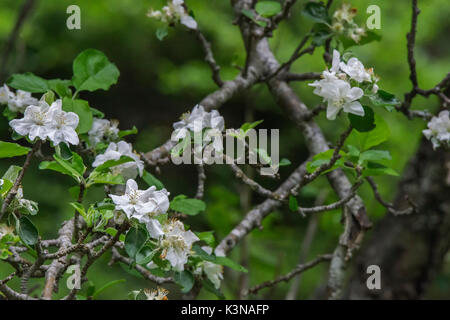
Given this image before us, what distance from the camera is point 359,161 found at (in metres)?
1.08

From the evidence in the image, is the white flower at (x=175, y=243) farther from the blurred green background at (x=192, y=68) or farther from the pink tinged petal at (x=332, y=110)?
the blurred green background at (x=192, y=68)

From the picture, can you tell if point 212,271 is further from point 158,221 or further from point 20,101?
point 20,101

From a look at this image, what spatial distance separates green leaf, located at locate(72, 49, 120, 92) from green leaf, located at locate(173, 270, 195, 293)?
45 centimetres

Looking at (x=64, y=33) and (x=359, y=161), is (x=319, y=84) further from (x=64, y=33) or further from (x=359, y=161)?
(x=64, y=33)

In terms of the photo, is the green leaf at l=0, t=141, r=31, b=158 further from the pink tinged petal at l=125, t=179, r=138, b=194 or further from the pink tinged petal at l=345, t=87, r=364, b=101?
the pink tinged petal at l=345, t=87, r=364, b=101

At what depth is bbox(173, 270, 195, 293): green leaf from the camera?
892 mm

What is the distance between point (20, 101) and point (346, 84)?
0.68m

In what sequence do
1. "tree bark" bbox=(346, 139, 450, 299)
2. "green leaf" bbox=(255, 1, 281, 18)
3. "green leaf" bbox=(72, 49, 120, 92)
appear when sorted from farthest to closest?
"tree bark" bbox=(346, 139, 450, 299) < "green leaf" bbox=(255, 1, 281, 18) < "green leaf" bbox=(72, 49, 120, 92)

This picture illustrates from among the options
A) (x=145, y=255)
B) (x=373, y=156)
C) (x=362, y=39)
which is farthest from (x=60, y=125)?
(x=362, y=39)

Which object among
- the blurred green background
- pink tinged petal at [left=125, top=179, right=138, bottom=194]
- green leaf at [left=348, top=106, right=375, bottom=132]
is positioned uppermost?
the blurred green background

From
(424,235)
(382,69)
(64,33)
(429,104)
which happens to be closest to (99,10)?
(64,33)

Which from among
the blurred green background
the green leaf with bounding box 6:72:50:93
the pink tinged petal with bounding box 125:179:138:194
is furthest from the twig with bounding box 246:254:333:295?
the blurred green background

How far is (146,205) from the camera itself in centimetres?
75

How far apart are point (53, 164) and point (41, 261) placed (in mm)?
149
